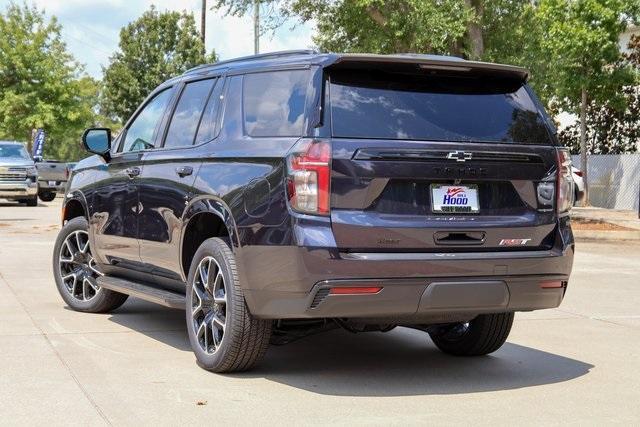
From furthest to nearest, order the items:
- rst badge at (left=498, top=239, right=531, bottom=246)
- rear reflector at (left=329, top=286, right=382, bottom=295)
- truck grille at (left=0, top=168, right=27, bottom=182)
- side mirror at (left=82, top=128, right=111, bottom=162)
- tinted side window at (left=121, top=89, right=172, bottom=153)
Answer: truck grille at (left=0, top=168, right=27, bottom=182) → side mirror at (left=82, top=128, right=111, bottom=162) → tinted side window at (left=121, top=89, right=172, bottom=153) → rst badge at (left=498, top=239, right=531, bottom=246) → rear reflector at (left=329, top=286, right=382, bottom=295)

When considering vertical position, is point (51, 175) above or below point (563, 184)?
below

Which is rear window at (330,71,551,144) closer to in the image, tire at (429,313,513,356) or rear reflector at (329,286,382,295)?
rear reflector at (329,286,382,295)

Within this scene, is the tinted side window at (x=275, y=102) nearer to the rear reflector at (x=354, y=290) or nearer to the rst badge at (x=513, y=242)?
the rear reflector at (x=354, y=290)

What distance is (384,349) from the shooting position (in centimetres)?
731

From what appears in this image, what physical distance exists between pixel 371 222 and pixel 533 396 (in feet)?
4.68

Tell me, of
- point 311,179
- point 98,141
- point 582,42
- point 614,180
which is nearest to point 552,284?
point 311,179

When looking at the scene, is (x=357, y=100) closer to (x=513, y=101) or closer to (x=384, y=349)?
(x=513, y=101)

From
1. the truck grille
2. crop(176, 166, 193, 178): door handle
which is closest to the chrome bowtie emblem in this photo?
crop(176, 166, 193, 178): door handle

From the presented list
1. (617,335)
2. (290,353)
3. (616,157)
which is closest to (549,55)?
(616,157)

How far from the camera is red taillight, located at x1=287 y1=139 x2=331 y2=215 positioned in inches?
215

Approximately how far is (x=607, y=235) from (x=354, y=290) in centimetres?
1513

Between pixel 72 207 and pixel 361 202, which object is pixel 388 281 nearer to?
pixel 361 202

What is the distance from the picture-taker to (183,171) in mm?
6695

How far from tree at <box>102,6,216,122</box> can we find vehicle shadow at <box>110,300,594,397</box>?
42170 millimetres
